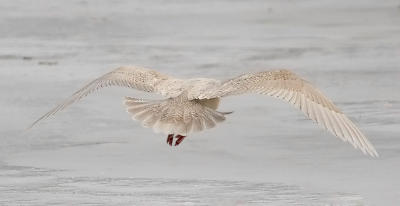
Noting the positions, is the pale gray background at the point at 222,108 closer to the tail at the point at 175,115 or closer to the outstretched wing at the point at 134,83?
the tail at the point at 175,115

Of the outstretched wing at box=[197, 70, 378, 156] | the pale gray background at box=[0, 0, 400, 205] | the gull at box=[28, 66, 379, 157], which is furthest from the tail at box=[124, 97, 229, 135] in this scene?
the pale gray background at box=[0, 0, 400, 205]

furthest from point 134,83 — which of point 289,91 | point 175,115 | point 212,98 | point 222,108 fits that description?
point 222,108

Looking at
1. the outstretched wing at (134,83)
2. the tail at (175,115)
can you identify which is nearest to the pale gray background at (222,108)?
the tail at (175,115)

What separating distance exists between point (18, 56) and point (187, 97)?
235 inches

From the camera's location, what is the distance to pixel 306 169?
8234mm

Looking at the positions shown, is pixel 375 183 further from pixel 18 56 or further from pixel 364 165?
pixel 18 56

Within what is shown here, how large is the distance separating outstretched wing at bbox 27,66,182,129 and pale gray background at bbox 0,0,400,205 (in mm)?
547

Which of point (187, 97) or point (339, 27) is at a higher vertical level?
point (339, 27)

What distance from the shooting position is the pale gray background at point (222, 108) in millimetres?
7676

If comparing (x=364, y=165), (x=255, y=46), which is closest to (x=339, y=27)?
(x=255, y=46)

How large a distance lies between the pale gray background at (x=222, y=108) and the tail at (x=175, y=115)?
0.42m

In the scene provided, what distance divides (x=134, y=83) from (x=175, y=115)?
0.73 m

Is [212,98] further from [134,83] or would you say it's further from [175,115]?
[134,83]

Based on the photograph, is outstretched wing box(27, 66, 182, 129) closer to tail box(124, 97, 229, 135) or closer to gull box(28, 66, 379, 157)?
gull box(28, 66, 379, 157)
